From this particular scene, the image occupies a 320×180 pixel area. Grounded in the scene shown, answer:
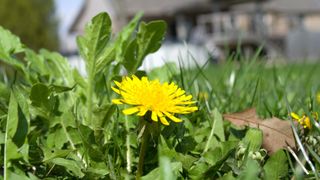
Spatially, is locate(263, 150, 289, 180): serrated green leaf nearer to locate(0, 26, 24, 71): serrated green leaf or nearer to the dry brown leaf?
the dry brown leaf

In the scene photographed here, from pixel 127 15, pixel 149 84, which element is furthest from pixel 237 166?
pixel 127 15

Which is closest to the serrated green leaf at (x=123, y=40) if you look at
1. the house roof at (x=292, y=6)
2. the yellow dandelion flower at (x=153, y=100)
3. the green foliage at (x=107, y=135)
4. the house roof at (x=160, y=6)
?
the green foliage at (x=107, y=135)

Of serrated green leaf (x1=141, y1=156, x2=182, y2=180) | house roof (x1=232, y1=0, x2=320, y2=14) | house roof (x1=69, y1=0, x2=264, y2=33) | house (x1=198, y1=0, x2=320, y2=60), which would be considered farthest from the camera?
house roof (x1=232, y1=0, x2=320, y2=14)

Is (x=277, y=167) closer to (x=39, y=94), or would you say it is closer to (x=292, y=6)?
(x=39, y=94)

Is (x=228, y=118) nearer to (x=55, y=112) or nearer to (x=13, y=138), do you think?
(x=55, y=112)

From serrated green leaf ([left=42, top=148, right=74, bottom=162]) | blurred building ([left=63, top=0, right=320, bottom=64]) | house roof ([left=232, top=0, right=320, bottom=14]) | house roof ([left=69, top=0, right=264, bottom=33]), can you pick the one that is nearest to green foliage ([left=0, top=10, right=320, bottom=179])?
serrated green leaf ([left=42, top=148, right=74, bottom=162])

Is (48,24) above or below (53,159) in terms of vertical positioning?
above
